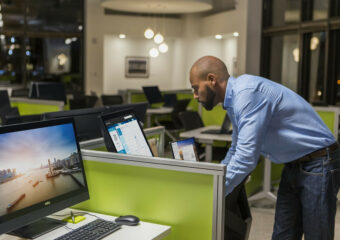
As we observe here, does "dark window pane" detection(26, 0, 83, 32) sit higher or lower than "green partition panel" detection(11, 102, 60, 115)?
higher

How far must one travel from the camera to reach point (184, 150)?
263 cm

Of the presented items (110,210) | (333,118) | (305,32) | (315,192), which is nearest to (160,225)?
(110,210)

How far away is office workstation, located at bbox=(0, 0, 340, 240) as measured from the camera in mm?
1888

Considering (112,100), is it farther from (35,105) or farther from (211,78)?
(211,78)

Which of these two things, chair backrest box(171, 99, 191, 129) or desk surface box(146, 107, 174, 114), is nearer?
chair backrest box(171, 99, 191, 129)

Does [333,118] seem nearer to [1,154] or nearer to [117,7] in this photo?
[1,154]

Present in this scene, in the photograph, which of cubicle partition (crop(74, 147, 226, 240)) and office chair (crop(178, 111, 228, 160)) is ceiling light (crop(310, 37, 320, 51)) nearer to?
office chair (crop(178, 111, 228, 160))

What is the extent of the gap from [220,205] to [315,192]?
74cm

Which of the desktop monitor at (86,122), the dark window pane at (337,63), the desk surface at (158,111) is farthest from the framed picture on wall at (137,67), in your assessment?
the desktop monitor at (86,122)

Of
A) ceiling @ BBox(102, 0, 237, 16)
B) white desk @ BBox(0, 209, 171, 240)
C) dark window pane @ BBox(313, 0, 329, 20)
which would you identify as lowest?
white desk @ BBox(0, 209, 171, 240)

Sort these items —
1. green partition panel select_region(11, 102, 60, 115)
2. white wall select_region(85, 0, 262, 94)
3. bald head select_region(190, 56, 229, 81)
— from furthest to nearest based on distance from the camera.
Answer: white wall select_region(85, 0, 262, 94)
green partition panel select_region(11, 102, 60, 115)
bald head select_region(190, 56, 229, 81)

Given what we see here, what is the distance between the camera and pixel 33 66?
12.1 meters

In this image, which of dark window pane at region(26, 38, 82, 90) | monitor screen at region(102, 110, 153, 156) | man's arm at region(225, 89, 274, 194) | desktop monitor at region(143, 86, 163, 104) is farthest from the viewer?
dark window pane at region(26, 38, 82, 90)

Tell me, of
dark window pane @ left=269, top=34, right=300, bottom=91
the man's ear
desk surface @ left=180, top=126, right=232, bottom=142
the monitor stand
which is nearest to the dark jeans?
the man's ear
